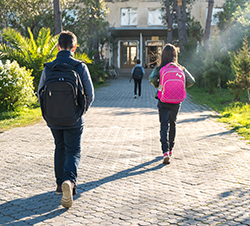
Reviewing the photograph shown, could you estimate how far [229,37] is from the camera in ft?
84.7

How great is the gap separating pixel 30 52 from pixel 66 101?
12.0 metres

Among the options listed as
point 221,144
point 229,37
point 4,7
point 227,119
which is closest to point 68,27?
point 4,7

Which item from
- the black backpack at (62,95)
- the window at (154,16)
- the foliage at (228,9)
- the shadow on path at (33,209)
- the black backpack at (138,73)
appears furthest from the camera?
the window at (154,16)

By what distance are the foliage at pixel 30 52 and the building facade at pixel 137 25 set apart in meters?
30.4

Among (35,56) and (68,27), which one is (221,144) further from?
(68,27)

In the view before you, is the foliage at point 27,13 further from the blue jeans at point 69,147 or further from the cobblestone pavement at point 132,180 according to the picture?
the blue jeans at point 69,147

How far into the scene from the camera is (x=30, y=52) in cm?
1527

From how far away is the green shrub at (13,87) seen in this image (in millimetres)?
11523

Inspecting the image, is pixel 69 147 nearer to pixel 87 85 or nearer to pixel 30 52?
pixel 87 85

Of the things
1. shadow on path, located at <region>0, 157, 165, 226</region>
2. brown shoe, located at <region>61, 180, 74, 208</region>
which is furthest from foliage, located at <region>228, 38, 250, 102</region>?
brown shoe, located at <region>61, 180, 74, 208</region>

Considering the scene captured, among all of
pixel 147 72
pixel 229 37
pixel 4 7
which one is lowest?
pixel 147 72

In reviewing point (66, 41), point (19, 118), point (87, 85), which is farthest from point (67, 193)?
point (19, 118)

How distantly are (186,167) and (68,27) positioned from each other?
869 inches

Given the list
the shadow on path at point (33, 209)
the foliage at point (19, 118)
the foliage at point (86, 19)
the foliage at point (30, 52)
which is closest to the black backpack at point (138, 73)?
the foliage at point (30, 52)
